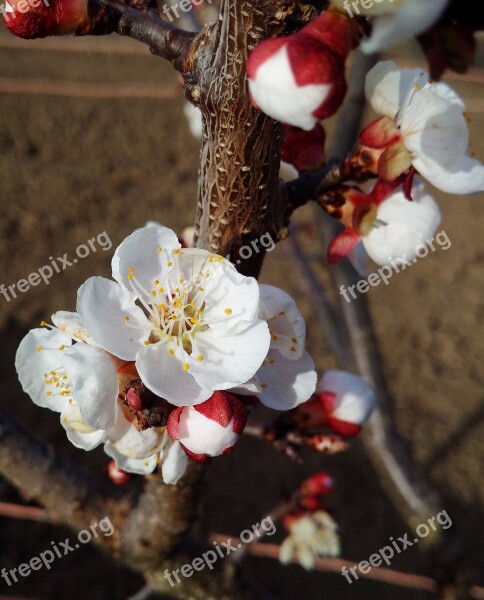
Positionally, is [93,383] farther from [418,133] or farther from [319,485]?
[319,485]

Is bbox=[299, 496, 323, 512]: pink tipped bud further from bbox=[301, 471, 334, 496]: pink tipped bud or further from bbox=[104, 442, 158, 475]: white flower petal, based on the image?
bbox=[104, 442, 158, 475]: white flower petal

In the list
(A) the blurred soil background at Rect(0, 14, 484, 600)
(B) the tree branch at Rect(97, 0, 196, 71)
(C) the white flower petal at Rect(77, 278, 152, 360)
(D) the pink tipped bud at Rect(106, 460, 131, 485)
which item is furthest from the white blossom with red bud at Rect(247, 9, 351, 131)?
(A) the blurred soil background at Rect(0, 14, 484, 600)

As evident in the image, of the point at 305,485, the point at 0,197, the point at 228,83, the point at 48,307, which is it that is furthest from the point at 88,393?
the point at 0,197

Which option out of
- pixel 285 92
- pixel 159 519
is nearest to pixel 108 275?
pixel 159 519

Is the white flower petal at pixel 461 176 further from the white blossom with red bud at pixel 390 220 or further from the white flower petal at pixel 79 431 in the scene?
the white flower petal at pixel 79 431

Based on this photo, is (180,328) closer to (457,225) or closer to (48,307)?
(48,307)

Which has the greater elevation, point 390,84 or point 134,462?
point 390,84
